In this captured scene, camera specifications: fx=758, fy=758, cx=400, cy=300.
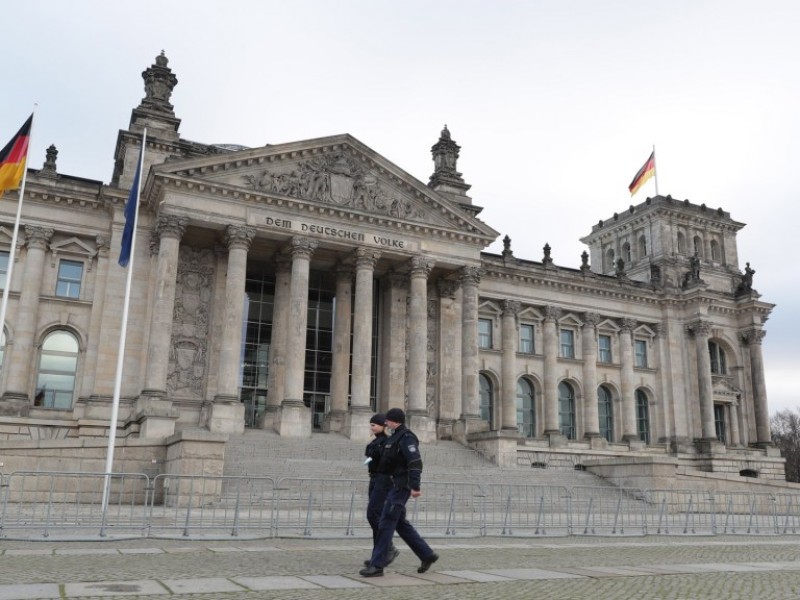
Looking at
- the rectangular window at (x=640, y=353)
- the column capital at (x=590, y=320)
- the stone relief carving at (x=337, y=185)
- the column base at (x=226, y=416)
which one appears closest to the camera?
the column base at (x=226, y=416)

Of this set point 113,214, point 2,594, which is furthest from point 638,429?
point 2,594

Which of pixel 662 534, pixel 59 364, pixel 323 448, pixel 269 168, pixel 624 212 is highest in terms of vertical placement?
→ pixel 624 212

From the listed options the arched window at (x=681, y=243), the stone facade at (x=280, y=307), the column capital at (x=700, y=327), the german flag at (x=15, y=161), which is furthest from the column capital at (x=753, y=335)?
the german flag at (x=15, y=161)

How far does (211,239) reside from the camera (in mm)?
38688

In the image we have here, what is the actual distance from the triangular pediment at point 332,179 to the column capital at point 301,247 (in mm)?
1980

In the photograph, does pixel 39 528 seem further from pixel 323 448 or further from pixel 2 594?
pixel 323 448

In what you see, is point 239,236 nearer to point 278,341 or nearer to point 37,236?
point 278,341

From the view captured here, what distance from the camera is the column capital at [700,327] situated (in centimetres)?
5391

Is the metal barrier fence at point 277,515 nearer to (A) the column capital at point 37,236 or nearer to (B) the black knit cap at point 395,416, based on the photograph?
(B) the black knit cap at point 395,416

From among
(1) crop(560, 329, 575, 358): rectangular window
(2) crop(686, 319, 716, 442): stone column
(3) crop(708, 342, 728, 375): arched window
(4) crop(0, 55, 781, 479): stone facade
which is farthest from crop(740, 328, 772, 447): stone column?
(1) crop(560, 329, 575, 358): rectangular window

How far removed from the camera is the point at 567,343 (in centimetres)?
5241

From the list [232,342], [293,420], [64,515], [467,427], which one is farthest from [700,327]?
[64,515]

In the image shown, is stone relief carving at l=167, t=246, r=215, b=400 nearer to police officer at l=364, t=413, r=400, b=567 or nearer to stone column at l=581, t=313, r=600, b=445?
stone column at l=581, t=313, r=600, b=445

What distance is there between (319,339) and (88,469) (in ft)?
52.2
